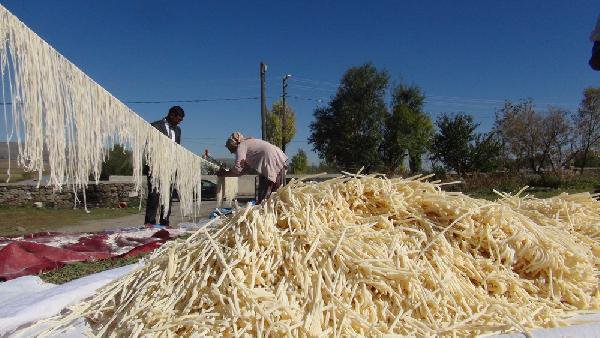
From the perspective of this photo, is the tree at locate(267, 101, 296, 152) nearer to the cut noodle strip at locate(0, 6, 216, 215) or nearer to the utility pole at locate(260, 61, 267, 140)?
the utility pole at locate(260, 61, 267, 140)

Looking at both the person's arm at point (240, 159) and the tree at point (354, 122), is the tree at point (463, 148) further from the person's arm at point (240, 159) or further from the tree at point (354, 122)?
the person's arm at point (240, 159)

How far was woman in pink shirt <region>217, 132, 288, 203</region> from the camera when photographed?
488 cm

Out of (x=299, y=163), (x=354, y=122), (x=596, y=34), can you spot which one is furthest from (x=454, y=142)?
(x=596, y=34)

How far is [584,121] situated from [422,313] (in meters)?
26.2

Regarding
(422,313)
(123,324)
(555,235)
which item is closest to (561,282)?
(555,235)

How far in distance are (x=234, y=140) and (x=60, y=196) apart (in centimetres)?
1277

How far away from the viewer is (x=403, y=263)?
1.32 m

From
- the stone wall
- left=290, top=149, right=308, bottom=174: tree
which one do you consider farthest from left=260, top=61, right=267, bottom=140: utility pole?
left=290, top=149, right=308, bottom=174: tree

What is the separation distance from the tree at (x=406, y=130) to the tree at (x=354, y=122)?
0.68 m

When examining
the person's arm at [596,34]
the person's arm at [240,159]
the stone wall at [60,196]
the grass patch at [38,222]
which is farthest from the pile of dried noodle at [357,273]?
the stone wall at [60,196]

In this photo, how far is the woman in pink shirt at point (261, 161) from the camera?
488 centimetres

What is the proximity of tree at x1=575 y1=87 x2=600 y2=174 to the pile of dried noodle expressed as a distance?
2499cm

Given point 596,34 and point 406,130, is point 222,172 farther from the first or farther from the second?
point 406,130

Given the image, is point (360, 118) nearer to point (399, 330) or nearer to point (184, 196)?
point (184, 196)
